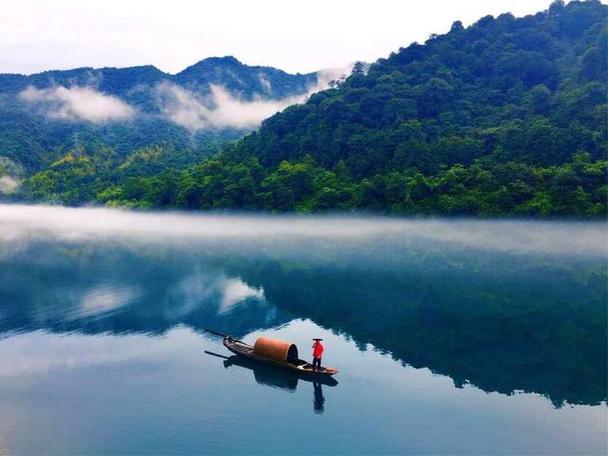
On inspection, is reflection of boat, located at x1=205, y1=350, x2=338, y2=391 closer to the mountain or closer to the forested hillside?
the forested hillside

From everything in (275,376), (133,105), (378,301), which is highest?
(275,376)

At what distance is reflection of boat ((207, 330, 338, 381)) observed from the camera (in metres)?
15.8

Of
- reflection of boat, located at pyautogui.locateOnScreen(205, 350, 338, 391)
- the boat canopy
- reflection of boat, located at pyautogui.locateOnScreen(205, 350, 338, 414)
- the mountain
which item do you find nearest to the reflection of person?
reflection of boat, located at pyautogui.locateOnScreen(205, 350, 338, 414)

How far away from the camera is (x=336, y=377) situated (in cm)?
1612

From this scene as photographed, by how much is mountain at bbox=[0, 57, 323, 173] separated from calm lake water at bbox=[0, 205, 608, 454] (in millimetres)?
86821

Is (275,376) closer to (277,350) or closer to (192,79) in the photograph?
(277,350)

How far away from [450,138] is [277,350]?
47.6 metres

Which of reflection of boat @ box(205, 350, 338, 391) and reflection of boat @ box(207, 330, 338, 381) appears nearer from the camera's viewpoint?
reflection of boat @ box(205, 350, 338, 391)

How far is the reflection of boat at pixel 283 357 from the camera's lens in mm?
15750

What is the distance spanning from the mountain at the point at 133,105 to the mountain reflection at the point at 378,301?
3283 inches

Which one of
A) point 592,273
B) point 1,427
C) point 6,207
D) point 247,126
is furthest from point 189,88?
point 1,427

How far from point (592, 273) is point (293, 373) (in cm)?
2322

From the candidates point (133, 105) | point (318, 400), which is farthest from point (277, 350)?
point (133, 105)

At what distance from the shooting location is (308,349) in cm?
1906
